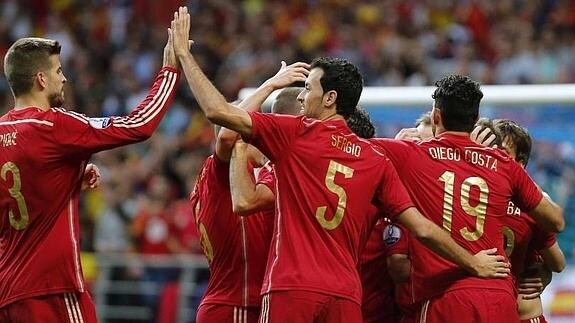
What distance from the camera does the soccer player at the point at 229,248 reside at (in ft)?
22.8

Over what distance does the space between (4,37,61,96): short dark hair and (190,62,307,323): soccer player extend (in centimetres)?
109

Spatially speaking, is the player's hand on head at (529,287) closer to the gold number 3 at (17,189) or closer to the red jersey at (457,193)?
the red jersey at (457,193)

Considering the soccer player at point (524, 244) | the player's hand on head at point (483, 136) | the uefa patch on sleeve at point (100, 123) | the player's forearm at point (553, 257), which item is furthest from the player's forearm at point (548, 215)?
the uefa patch on sleeve at point (100, 123)

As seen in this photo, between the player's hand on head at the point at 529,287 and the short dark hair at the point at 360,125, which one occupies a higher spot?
the short dark hair at the point at 360,125

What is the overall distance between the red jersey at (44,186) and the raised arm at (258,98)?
0.40m

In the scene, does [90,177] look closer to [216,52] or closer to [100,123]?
[100,123]

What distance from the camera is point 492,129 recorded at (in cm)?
733

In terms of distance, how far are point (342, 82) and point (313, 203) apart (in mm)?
709

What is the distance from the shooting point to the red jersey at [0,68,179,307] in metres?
6.52

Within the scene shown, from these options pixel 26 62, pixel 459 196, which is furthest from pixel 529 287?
pixel 26 62

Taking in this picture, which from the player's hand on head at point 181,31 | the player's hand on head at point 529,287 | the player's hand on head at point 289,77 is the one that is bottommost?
the player's hand on head at point 529,287

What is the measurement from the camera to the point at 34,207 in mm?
6562

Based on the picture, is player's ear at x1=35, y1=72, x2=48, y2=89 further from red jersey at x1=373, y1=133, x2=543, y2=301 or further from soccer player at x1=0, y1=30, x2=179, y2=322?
red jersey at x1=373, y1=133, x2=543, y2=301

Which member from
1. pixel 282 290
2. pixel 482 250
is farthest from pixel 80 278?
pixel 482 250
